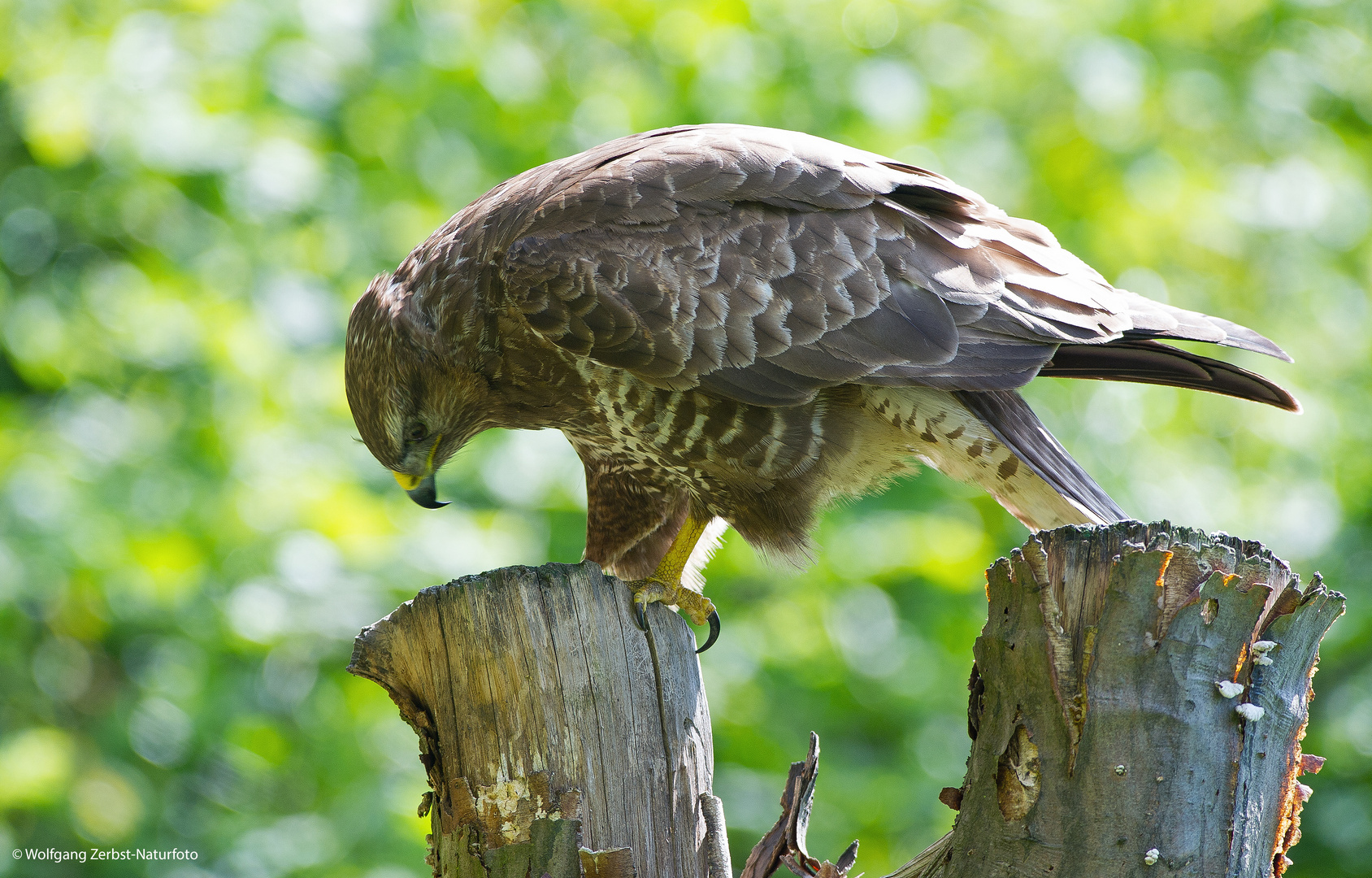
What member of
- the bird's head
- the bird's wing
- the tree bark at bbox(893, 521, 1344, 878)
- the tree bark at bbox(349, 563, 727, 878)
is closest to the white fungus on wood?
the tree bark at bbox(893, 521, 1344, 878)

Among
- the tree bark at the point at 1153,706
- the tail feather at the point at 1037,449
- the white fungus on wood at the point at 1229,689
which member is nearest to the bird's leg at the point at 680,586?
the tail feather at the point at 1037,449

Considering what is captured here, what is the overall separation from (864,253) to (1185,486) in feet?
9.87

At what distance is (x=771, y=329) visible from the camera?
2988mm

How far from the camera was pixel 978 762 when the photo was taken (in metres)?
1.97

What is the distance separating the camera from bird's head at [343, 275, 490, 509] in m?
3.39

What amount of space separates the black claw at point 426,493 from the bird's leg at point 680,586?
0.81 metres

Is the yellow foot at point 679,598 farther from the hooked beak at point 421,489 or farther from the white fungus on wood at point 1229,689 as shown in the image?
the white fungus on wood at point 1229,689

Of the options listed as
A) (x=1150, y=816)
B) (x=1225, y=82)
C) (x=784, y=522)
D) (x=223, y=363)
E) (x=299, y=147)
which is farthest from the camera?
(x=1225, y=82)

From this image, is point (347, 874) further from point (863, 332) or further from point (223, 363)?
point (863, 332)

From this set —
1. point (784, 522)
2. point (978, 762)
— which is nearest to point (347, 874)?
point (784, 522)

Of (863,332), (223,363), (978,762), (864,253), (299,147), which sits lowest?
(978,762)

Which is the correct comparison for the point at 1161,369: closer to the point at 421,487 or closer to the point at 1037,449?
the point at 1037,449

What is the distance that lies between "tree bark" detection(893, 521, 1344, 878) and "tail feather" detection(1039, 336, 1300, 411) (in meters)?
1.09

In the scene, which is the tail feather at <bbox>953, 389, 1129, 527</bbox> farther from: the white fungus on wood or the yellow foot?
the white fungus on wood
